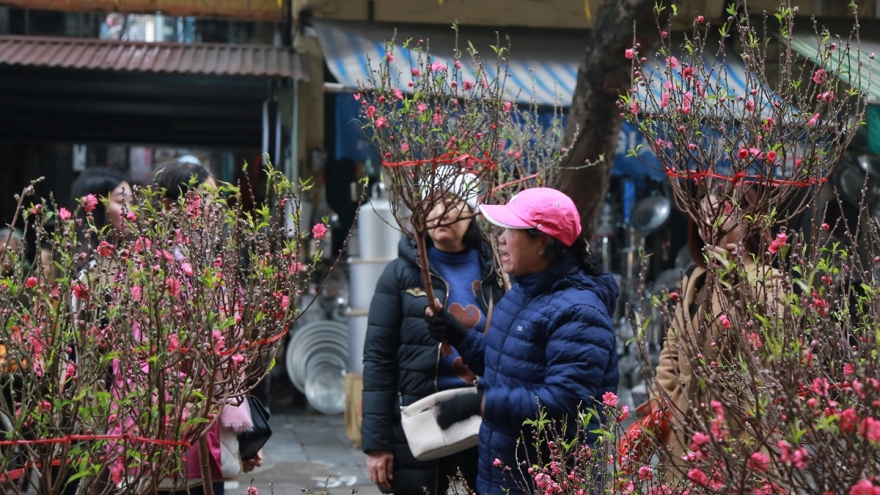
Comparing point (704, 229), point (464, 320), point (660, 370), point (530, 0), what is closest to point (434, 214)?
point (464, 320)

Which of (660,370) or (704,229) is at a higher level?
(704,229)

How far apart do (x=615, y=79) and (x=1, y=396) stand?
4.56 meters

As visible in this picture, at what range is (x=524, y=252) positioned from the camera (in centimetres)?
350

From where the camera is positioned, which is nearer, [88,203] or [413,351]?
[88,203]

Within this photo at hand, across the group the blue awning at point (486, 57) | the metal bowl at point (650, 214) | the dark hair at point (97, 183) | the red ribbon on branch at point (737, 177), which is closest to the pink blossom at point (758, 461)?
the red ribbon on branch at point (737, 177)

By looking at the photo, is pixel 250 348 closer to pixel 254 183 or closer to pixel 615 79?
pixel 615 79

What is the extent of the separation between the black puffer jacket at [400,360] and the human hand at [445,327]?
345mm

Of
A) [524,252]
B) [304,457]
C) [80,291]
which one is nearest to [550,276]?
[524,252]

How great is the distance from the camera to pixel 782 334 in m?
1.93

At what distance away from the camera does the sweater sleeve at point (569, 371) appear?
327 cm

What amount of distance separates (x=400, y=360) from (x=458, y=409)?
54 cm

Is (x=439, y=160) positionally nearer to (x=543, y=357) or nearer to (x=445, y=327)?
(x=445, y=327)

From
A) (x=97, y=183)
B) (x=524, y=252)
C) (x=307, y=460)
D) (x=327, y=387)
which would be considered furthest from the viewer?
(x=327, y=387)

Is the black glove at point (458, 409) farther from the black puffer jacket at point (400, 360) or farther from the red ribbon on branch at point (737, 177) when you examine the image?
the red ribbon on branch at point (737, 177)
